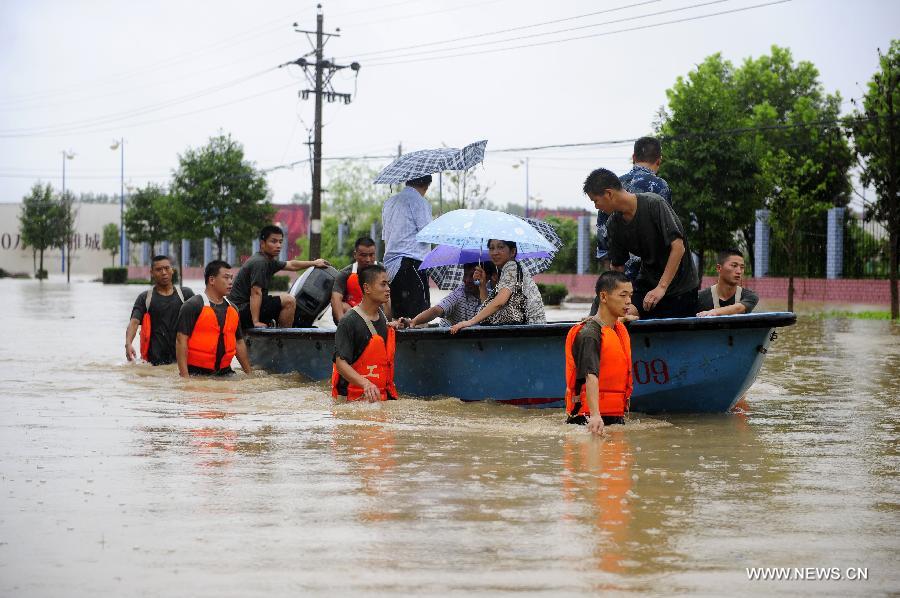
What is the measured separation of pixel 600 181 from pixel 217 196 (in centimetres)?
4599

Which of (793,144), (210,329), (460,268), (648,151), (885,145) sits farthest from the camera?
(793,144)

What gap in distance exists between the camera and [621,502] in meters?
5.84

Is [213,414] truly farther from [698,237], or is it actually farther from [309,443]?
[698,237]

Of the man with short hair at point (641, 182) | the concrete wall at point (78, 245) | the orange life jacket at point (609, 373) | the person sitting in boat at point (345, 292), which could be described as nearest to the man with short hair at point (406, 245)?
the person sitting in boat at point (345, 292)

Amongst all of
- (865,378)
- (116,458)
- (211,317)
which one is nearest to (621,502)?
(116,458)

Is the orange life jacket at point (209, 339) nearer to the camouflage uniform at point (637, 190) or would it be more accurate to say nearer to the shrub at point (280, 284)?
the camouflage uniform at point (637, 190)

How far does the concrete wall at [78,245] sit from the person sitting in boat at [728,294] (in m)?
84.9

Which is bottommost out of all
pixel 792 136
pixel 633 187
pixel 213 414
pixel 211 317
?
pixel 213 414

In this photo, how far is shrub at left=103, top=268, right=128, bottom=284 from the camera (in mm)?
63022

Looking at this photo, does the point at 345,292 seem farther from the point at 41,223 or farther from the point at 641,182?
the point at 41,223

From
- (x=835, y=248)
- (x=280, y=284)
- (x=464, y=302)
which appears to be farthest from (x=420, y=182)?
(x=280, y=284)

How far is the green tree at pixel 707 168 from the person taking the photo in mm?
31672

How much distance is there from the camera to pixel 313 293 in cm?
1279

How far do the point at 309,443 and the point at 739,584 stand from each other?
4010mm
